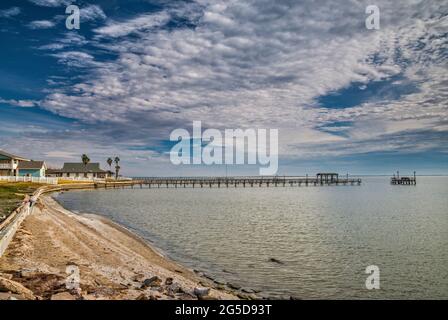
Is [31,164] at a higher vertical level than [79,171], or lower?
higher

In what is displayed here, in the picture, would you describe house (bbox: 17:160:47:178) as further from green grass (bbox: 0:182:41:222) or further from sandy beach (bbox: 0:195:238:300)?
sandy beach (bbox: 0:195:238:300)

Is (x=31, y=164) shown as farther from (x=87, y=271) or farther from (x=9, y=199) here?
(x=87, y=271)

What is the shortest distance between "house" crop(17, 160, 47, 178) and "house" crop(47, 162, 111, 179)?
28687 mm

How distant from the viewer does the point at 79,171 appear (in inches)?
4483

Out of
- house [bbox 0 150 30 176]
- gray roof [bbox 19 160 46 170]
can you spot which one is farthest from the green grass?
gray roof [bbox 19 160 46 170]

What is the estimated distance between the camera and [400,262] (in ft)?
66.1

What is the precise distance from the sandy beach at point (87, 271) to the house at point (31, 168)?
6333 cm

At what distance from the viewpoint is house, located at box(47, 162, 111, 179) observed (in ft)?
363

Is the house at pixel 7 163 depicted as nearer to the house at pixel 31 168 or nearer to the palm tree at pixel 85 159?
the house at pixel 31 168

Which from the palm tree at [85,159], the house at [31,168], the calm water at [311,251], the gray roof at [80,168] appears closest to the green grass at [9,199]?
the calm water at [311,251]

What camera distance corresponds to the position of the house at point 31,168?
7738 cm

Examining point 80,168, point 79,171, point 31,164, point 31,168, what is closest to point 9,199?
point 31,168

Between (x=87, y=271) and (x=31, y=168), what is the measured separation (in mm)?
75690
